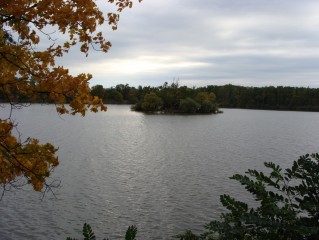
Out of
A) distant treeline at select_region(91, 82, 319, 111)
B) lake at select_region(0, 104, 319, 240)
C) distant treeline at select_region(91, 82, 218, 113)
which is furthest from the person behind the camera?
distant treeline at select_region(91, 82, 319, 111)

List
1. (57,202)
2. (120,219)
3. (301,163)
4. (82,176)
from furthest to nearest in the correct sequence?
(82,176) < (57,202) < (120,219) < (301,163)

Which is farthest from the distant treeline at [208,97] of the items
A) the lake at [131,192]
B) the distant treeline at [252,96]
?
the lake at [131,192]

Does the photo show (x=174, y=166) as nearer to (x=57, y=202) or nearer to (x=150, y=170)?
(x=150, y=170)

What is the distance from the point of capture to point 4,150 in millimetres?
4746

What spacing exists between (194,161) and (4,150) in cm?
2217

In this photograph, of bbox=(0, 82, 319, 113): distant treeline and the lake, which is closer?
the lake

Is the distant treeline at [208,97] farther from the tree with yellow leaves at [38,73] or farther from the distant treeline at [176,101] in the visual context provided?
the tree with yellow leaves at [38,73]

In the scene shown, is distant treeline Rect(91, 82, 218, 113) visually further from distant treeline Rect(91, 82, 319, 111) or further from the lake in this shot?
the lake

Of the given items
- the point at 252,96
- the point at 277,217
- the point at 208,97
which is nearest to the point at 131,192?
the point at 277,217

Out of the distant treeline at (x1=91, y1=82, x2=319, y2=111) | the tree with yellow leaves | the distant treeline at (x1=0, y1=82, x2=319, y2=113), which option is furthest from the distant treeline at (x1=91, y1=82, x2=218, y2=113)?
the tree with yellow leaves

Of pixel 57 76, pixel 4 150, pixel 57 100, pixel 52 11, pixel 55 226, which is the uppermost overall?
pixel 52 11

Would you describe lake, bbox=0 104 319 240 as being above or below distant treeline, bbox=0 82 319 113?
below

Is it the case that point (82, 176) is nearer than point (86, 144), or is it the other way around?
point (82, 176)

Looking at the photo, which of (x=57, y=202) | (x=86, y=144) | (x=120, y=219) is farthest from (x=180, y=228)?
(x=86, y=144)
